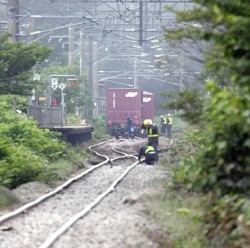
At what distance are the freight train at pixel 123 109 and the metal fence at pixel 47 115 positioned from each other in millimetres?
15552

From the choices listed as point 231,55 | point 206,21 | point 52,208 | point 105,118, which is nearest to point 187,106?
point 206,21

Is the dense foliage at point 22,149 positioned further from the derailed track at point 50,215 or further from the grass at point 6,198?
the grass at point 6,198

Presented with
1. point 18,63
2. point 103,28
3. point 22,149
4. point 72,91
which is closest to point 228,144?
point 22,149

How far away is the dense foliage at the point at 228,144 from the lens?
982 centimetres

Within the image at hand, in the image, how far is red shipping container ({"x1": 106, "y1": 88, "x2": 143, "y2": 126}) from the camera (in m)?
60.5

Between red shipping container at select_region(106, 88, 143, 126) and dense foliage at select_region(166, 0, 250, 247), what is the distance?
47.7 m

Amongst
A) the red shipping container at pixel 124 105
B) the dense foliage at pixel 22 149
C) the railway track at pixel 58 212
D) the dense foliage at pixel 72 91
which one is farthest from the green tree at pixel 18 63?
the red shipping container at pixel 124 105

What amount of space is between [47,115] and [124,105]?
21.1 meters

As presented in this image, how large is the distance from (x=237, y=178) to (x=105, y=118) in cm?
5492

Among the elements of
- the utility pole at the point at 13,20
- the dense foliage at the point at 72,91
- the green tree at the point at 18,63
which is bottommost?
the dense foliage at the point at 72,91

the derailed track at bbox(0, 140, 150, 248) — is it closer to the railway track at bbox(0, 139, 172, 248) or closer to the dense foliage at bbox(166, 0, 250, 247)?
the railway track at bbox(0, 139, 172, 248)

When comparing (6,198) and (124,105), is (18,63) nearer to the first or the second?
(6,198)

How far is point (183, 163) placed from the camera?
13367 millimetres

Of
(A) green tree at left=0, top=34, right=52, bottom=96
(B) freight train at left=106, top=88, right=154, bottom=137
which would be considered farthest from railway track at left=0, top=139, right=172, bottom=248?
(B) freight train at left=106, top=88, right=154, bottom=137
